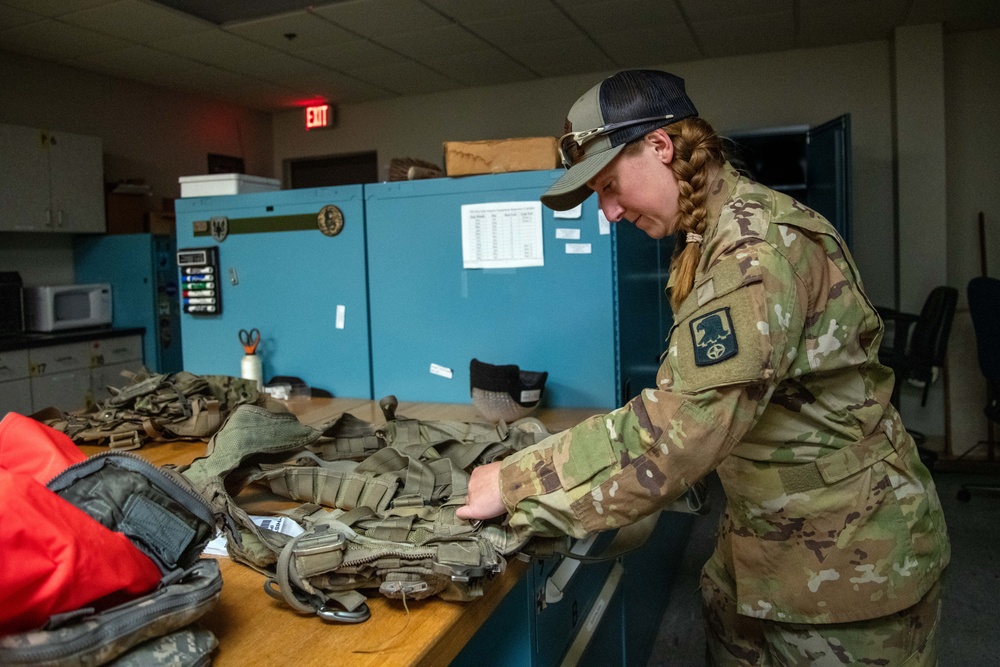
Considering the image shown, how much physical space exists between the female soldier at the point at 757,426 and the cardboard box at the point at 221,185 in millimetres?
1792

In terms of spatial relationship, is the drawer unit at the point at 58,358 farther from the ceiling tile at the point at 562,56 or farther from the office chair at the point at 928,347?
the office chair at the point at 928,347

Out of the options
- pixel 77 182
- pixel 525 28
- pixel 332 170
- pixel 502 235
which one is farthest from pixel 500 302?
pixel 332 170

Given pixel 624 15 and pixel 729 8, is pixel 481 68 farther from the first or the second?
pixel 729 8

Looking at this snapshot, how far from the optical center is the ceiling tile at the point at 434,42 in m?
4.96

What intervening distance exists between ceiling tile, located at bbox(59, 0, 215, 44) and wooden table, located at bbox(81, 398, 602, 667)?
4239 millimetres

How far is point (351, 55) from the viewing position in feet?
17.9

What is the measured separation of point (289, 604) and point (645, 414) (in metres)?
0.51

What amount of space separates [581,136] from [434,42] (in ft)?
14.6

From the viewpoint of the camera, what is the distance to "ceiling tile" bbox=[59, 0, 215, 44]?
14.2 ft

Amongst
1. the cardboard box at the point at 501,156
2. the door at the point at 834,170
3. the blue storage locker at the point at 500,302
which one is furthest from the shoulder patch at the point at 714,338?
the door at the point at 834,170

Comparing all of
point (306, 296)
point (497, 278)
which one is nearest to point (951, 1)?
point (497, 278)

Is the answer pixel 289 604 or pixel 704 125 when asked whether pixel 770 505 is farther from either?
pixel 289 604

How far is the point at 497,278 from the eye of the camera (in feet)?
7.62

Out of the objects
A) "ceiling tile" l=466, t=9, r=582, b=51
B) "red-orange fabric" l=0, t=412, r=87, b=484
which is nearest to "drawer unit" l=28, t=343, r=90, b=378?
"ceiling tile" l=466, t=9, r=582, b=51
